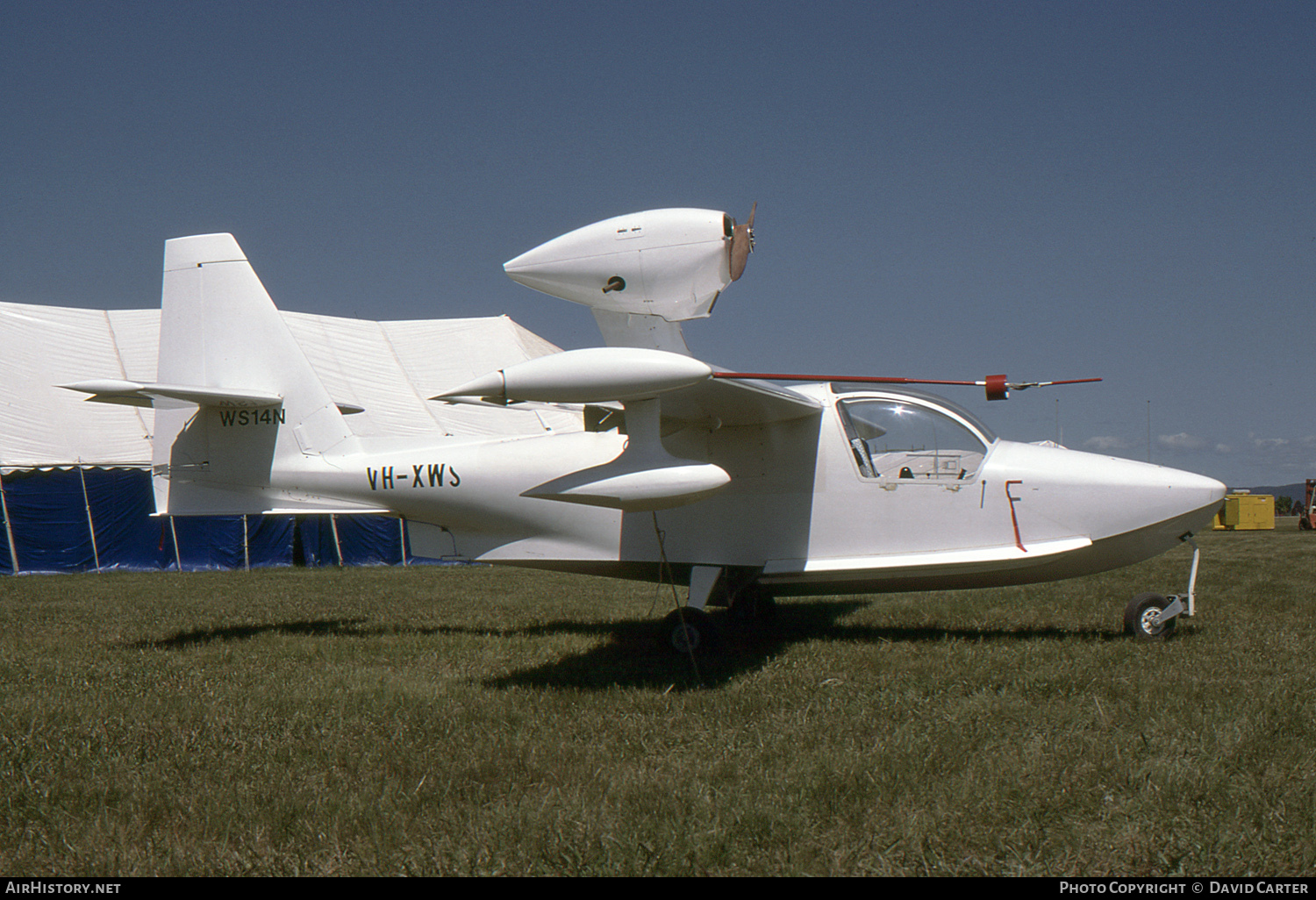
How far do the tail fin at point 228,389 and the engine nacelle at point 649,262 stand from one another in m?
3.48

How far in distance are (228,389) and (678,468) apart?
4908 millimetres

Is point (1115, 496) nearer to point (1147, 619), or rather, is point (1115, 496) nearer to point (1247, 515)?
point (1147, 619)

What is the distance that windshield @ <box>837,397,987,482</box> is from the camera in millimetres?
7285

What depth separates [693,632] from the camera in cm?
720

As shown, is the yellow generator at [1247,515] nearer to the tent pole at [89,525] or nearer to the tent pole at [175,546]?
the tent pole at [175,546]

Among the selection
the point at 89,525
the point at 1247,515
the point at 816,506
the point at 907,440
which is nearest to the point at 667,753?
the point at 816,506

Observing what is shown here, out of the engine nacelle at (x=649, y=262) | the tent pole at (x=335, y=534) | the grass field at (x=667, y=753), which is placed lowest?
the tent pole at (x=335, y=534)

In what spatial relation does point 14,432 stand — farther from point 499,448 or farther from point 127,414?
point 499,448

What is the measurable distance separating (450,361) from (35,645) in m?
17.3

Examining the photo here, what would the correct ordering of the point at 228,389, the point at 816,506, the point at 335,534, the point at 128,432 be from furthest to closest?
1. the point at 335,534
2. the point at 128,432
3. the point at 228,389
4. the point at 816,506

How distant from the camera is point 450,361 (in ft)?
80.5

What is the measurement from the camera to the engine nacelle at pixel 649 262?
602 cm

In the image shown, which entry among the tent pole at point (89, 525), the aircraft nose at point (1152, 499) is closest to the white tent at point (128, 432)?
the tent pole at point (89, 525)
